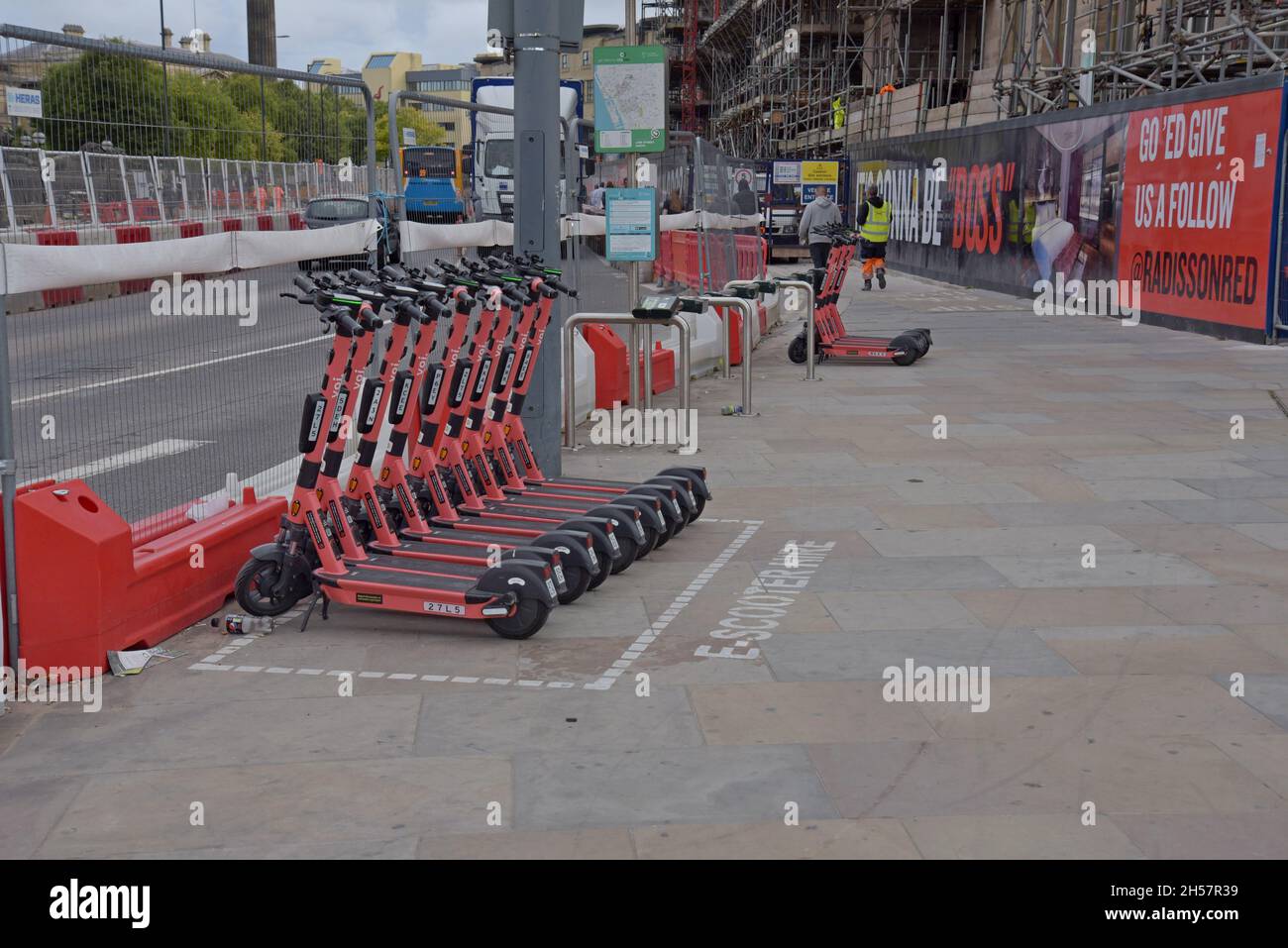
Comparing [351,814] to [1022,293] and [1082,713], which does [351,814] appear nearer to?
[1082,713]

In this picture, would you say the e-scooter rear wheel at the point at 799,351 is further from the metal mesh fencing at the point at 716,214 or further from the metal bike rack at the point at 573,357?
the metal bike rack at the point at 573,357

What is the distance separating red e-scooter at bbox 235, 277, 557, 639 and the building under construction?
15626mm

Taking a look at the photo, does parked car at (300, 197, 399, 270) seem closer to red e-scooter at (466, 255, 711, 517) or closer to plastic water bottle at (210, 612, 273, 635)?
red e-scooter at (466, 255, 711, 517)

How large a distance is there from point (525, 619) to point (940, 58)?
31.7m

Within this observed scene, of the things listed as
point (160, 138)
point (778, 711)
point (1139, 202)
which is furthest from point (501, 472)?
point (1139, 202)

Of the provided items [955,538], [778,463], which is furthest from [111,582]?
[778,463]

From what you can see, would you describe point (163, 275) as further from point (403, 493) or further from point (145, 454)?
point (403, 493)

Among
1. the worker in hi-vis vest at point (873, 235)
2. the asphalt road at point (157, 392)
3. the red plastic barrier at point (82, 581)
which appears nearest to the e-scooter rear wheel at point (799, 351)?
the asphalt road at point (157, 392)

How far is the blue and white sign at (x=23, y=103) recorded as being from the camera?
641 cm

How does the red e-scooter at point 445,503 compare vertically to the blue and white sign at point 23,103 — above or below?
below

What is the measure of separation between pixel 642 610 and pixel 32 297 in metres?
2.88

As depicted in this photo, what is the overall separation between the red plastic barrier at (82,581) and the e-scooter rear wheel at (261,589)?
29cm

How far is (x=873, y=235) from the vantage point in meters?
27.9

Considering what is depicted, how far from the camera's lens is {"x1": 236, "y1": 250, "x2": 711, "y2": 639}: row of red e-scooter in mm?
6156
